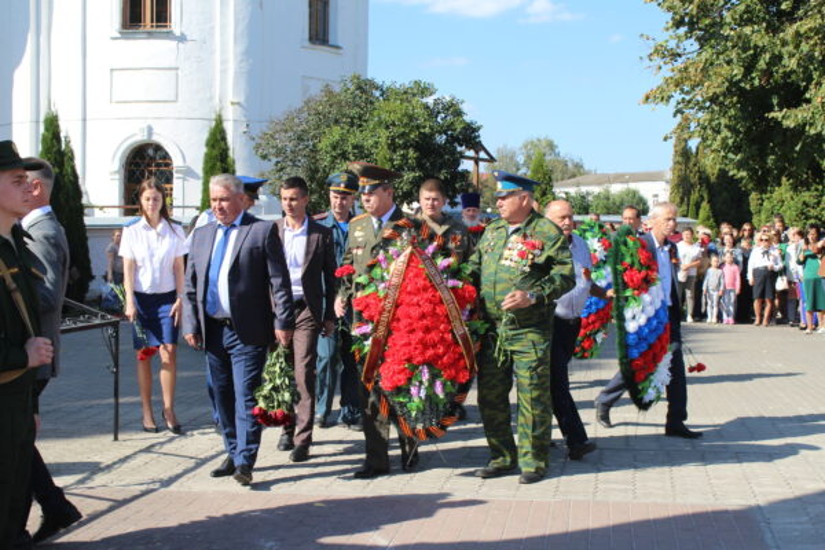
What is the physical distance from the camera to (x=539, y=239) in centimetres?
677

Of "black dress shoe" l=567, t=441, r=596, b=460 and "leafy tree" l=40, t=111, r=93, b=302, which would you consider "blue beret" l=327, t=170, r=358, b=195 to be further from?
"leafy tree" l=40, t=111, r=93, b=302

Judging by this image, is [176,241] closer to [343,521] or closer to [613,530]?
[343,521]

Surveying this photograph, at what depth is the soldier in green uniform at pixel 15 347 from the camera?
4.24 metres

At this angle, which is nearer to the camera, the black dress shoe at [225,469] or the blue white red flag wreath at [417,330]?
the blue white red flag wreath at [417,330]

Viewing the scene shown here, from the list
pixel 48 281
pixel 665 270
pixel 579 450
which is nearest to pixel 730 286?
pixel 665 270

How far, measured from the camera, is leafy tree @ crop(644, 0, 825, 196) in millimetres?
19922

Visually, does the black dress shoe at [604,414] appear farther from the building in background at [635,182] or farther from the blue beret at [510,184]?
the building in background at [635,182]

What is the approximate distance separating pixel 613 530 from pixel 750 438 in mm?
3187

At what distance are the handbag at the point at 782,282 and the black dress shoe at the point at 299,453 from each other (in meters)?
15.3

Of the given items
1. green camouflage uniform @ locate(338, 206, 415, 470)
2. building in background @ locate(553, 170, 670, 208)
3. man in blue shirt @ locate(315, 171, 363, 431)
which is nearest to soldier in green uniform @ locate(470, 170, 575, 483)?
green camouflage uniform @ locate(338, 206, 415, 470)

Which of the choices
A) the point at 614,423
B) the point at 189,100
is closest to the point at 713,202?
the point at 189,100

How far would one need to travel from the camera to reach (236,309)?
670 centimetres

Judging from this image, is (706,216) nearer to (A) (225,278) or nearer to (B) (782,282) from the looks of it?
(B) (782,282)

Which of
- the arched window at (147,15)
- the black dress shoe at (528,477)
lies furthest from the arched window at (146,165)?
the black dress shoe at (528,477)
